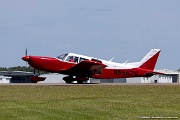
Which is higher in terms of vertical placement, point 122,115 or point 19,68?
point 19,68

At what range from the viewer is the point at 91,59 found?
4162 centimetres

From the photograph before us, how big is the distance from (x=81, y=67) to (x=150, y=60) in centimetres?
690

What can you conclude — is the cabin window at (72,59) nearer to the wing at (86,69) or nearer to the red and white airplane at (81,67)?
the red and white airplane at (81,67)

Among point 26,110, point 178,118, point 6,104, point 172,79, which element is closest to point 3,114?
point 26,110

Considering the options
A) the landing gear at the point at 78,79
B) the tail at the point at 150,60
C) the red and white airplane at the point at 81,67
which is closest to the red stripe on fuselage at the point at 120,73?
the red and white airplane at the point at 81,67

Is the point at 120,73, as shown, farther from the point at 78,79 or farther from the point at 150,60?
the point at 78,79

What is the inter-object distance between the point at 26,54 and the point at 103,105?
87.5 feet

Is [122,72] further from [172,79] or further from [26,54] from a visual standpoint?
[172,79]

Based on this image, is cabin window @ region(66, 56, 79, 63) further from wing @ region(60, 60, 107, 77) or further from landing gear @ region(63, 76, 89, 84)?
landing gear @ region(63, 76, 89, 84)

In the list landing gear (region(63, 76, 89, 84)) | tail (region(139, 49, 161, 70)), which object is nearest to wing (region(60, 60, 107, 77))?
landing gear (region(63, 76, 89, 84))

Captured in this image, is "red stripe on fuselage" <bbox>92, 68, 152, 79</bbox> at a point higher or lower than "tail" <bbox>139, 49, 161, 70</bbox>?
lower

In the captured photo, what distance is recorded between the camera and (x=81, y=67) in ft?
135

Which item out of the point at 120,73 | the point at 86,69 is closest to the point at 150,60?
the point at 120,73

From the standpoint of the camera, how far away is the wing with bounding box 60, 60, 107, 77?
4034cm
